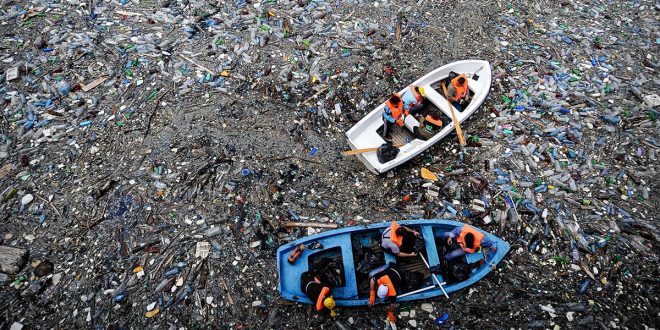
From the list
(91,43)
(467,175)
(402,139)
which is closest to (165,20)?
(91,43)

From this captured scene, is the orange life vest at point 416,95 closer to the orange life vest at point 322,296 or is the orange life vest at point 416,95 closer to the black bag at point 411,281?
the black bag at point 411,281

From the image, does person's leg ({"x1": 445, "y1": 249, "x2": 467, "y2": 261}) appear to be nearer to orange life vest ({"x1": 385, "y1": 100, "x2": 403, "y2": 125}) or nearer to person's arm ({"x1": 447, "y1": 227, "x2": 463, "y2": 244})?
person's arm ({"x1": 447, "y1": 227, "x2": 463, "y2": 244})

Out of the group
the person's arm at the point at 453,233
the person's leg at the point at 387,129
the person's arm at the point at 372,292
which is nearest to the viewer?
the person's arm at the point at 372,292

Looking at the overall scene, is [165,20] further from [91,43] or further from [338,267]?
[338,267]

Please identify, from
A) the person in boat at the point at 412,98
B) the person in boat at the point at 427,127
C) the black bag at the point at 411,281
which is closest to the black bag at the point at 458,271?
the black bag at the point at 411,281

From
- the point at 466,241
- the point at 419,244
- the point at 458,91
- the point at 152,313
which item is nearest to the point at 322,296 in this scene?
the point at 419,244
